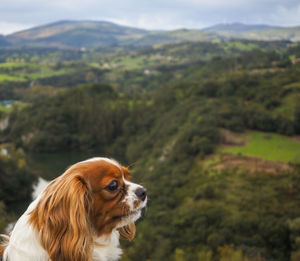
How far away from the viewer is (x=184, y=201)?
121 ft

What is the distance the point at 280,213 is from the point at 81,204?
28076 millimetres

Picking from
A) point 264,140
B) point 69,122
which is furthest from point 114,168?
point 69,122

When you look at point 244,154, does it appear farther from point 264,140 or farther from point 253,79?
point 253,79

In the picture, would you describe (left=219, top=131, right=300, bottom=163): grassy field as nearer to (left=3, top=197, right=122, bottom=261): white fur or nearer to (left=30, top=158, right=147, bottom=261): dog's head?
(left=30, top=158, right=147, bottom=261): dog's head

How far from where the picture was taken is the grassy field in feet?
134

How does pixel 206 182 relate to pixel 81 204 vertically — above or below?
below

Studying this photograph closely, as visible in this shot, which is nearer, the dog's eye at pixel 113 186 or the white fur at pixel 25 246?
the white fur at pixel 25 246

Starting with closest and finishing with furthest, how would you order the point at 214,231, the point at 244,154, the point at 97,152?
the point at 214,231 < the point at 244,154 < the point at 97,152

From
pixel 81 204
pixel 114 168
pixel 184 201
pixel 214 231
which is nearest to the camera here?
pixel 81 204

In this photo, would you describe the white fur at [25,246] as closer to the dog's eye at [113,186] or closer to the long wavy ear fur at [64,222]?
the long wavy ear fur at [64,222]

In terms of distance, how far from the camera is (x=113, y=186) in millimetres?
3631

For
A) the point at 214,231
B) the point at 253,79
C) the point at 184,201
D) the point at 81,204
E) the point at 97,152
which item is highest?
the point at 81,204

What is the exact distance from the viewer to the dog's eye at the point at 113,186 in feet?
11.8

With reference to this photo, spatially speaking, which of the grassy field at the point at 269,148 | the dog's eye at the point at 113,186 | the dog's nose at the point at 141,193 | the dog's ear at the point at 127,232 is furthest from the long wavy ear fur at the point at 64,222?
the grassy field at the point at 269,148
